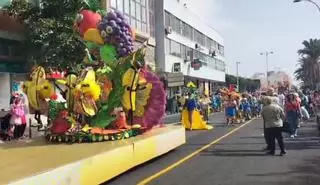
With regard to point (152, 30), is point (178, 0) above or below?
above

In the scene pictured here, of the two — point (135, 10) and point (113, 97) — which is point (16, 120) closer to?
point (113, 97)

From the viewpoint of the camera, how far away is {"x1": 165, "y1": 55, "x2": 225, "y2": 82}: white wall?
64.4 meters

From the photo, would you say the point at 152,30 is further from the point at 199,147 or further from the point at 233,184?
the point at 233,184

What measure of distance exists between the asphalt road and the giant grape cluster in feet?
10.3

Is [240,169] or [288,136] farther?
[288,136]

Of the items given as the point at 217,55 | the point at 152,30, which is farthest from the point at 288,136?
the point at 217,55

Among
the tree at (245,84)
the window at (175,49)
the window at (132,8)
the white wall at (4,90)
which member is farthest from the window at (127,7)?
the tree at (245,84)

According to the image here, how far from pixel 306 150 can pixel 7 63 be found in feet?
49.7

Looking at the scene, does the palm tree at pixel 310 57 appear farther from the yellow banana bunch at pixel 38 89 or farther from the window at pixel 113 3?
the yellow banana bunch at pixel 38 89

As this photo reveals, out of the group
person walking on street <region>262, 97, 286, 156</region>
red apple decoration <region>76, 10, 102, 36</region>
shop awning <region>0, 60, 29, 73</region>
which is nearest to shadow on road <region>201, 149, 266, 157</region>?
person walking on street <region>262, 97, 286, 156</region>

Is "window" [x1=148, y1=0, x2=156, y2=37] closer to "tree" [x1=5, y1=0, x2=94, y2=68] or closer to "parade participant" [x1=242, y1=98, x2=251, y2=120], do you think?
"parade participant" [x1=242, y1=98, x2=251, y2=120]

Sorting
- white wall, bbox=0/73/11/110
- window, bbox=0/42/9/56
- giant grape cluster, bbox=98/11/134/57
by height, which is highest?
window, bbox=0/42/9/56

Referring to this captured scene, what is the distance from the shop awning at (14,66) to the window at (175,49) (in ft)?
122

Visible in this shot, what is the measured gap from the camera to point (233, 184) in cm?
1172
